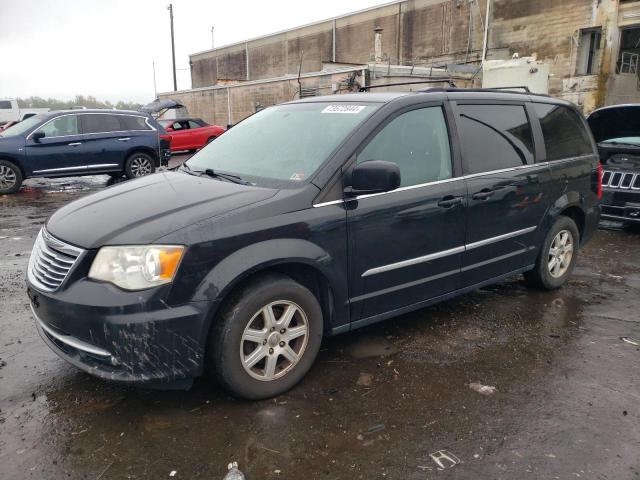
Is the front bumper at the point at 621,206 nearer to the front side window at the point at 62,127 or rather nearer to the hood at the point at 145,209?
the hood at the point at 145,209

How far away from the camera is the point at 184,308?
99.9 inches

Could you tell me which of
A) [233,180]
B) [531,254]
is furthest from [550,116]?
[233,180]

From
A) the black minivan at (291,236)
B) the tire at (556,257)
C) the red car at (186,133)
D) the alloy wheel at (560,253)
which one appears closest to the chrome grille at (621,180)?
the tire at (556,257)

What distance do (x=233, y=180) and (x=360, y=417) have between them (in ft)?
5.38

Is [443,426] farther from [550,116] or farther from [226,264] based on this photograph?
[550,116]

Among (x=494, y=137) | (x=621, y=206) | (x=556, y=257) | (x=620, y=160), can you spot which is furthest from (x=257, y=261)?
(x=620, y=160)

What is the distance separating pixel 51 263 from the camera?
2.77m

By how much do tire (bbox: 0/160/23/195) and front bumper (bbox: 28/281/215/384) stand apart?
9534 mm

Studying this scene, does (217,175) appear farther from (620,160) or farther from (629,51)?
(629,51)

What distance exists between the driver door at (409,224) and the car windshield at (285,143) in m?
0.25

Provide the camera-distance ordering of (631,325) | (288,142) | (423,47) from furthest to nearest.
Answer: (423,47) < (631,325) < (288,142)

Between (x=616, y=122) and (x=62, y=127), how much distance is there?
10577 mm

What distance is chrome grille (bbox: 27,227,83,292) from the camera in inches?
104

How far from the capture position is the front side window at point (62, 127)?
10.8 m
